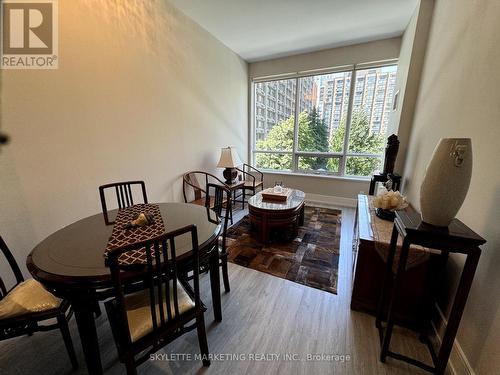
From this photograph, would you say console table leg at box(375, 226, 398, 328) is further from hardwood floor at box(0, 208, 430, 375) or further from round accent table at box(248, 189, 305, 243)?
round accent table at box(248, 189, 305, 243)

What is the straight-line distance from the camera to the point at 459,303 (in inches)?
46.5

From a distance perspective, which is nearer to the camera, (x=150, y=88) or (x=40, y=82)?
(x=40, y=82)

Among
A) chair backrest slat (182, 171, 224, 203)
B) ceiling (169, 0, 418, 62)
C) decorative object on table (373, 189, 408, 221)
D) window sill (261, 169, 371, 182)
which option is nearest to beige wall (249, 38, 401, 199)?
window sill (261, 169, 371, 182)

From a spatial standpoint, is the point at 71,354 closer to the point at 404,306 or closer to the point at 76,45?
the point at 404,306

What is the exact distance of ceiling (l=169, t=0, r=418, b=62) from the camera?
272 cm

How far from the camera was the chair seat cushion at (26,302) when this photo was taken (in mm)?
1207

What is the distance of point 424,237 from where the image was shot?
1.21m

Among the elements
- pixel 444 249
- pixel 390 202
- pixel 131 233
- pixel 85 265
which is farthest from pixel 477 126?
pixel 85 265

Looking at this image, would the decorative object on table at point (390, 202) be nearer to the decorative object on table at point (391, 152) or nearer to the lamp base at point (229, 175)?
the decorative object on table at point (391, 152)

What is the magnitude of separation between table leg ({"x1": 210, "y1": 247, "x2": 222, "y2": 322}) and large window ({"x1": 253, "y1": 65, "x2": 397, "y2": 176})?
3.45 m

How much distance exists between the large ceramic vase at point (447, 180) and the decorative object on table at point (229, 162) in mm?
2752

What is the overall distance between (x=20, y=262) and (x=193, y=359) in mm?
1531

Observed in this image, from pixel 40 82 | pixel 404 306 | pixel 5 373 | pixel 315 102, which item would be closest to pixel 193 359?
pixel 5 373

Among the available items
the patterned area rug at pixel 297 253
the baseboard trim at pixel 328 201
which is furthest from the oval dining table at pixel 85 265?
the baseboard trim at pixel 328 201
